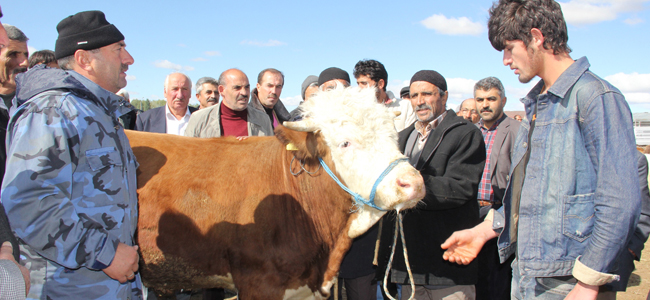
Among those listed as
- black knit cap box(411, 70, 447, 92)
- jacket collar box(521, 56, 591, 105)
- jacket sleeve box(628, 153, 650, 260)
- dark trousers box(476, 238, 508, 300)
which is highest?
black knit cap box(411, 70, 447, 92)

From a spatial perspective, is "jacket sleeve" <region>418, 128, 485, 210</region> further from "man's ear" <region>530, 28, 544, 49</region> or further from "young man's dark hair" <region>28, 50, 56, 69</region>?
"young man's dark hair" <region>28, 50, 56, 69</region>

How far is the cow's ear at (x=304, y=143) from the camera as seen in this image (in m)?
3.06

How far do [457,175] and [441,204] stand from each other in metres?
0.28

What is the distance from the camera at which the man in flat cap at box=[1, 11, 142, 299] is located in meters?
1.82

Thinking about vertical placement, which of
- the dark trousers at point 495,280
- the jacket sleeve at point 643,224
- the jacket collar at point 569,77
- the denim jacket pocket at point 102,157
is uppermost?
the jacket collar at point 569,77

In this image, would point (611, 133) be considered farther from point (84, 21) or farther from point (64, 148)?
point (84, 21)

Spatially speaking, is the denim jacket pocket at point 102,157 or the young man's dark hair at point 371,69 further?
the young man's dark hair at point 371,69

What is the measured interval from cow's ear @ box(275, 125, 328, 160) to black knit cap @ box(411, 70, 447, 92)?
1.15m

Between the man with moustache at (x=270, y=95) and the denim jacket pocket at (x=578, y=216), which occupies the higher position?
the man with moustache at (x=270, y=95)

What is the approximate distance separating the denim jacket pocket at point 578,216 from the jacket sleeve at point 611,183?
0.20 feet

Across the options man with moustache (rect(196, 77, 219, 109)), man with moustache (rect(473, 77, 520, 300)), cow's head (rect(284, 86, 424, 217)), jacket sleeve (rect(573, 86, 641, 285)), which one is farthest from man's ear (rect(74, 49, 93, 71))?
man with moustache (rect(196, 77, 219, 109))

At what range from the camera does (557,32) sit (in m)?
1.96

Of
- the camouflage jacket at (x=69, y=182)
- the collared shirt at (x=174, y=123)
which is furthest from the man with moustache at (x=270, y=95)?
the camouflage jacket at (x=69, y=182)

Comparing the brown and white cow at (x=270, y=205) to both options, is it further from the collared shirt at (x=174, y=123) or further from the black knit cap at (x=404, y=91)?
the black knit cap at (x=404, y=91)
